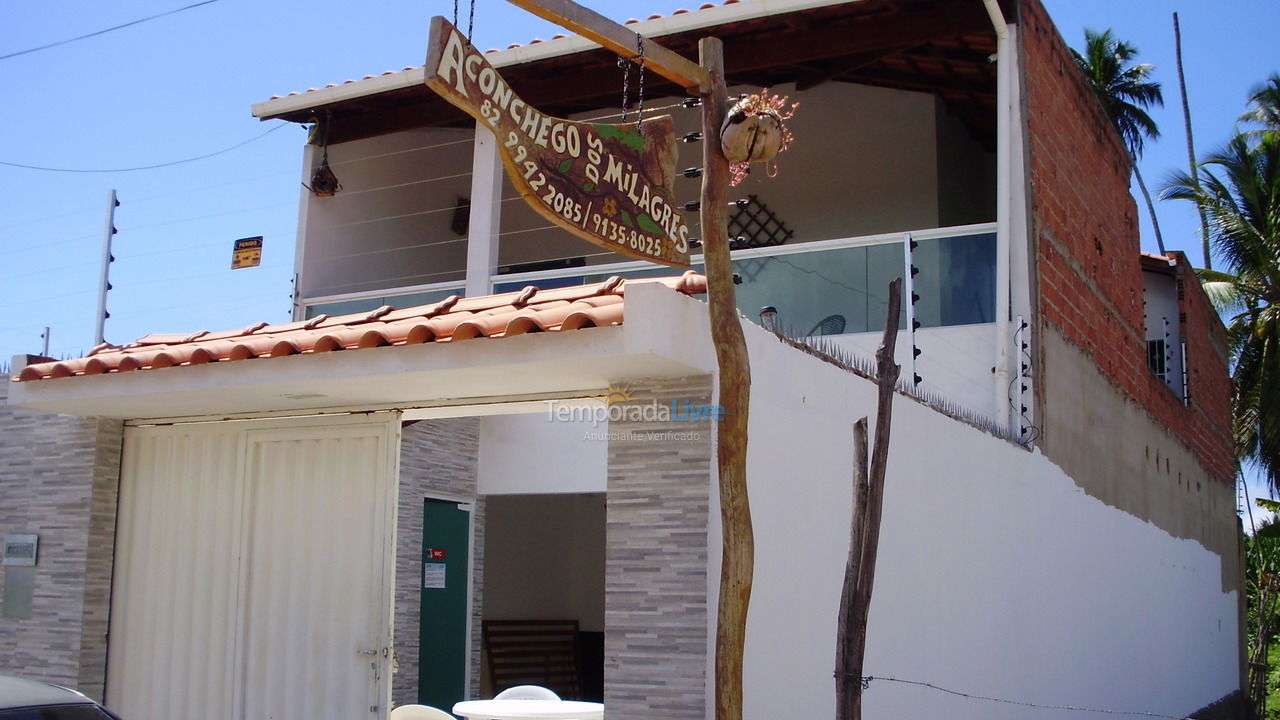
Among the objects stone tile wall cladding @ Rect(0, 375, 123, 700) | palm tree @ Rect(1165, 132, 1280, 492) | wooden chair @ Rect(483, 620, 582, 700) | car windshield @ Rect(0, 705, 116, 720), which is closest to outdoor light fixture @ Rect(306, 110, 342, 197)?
wooden chair @ Rect(483, 620, 582, 700)

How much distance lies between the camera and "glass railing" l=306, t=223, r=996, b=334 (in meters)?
9.97

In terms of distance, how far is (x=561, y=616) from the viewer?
14.6 metres

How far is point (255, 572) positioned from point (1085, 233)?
9.31m

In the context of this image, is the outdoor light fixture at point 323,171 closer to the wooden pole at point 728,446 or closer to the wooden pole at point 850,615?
the wooden pole at point 728,446

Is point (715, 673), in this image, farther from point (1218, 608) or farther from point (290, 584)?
point (1218, 608)

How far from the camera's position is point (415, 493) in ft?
35.2

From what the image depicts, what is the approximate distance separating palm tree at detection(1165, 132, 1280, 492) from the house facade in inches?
217

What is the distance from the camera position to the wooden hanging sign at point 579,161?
4.38m

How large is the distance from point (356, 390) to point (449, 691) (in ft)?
19.5

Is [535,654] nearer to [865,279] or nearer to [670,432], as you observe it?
[865,279]

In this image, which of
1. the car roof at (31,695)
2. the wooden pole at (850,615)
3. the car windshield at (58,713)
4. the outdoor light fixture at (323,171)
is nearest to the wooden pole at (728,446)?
the wooden pole at (850,615)

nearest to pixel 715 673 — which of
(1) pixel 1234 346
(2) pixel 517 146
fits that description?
(2) pixel 517 146

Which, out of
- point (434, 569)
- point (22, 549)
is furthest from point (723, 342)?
point (434, 569)

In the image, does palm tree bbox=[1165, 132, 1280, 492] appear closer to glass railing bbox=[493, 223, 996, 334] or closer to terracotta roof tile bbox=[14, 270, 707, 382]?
glass railing bbox=[493, 223, 996, 334]
